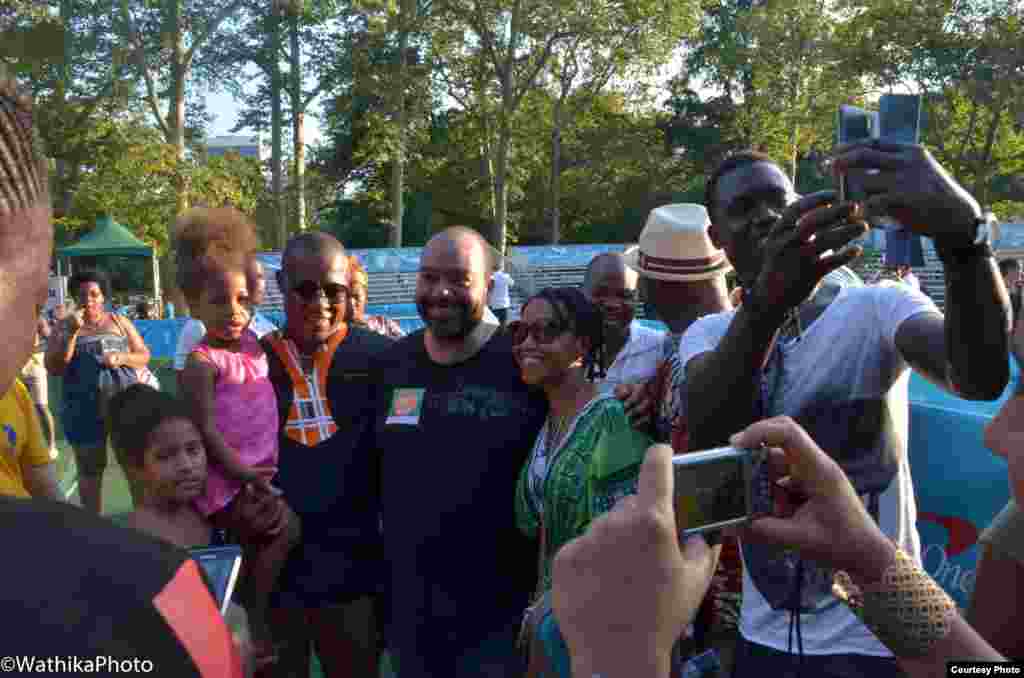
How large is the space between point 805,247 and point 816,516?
640 mm

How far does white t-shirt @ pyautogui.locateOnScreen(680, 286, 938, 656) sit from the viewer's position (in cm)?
195

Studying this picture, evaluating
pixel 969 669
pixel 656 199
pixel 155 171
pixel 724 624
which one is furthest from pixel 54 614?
pixel 656 199

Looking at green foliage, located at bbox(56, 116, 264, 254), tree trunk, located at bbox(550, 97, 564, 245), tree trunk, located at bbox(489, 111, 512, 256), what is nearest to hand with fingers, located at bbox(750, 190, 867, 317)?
green foliage, located at bbox(56, 116, 264, 254)

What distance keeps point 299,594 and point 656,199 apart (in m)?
38.5

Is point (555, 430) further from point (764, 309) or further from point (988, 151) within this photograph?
point (988, 151)

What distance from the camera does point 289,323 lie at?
11.1 ft

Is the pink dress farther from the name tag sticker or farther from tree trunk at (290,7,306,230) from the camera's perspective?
tree trunk at (290,7,306,230)

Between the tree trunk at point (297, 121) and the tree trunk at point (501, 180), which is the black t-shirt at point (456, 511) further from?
the tree trunk at point (501, 180)

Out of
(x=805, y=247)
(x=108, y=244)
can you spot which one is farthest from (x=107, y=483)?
(x=108, y=244)

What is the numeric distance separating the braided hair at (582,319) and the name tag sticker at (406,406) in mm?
520

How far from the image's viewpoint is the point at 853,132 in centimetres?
165

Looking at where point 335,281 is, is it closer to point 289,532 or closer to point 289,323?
point 289,323

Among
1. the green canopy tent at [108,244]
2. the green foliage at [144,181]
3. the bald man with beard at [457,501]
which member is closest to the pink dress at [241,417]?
the bald man with beard at [457,501]

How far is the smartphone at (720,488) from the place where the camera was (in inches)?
40.9
